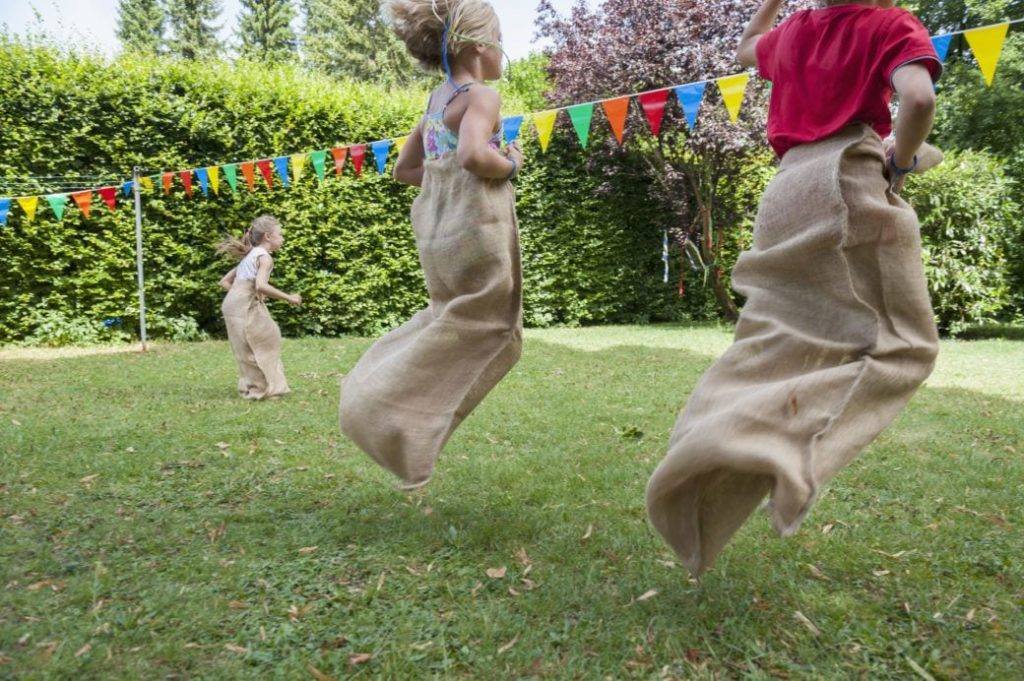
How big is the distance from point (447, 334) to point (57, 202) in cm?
925

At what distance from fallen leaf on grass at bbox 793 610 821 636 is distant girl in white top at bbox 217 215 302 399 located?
5.47 meters

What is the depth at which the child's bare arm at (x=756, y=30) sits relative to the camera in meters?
2.87

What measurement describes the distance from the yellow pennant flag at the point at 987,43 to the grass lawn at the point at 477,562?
Answer: 261 cm

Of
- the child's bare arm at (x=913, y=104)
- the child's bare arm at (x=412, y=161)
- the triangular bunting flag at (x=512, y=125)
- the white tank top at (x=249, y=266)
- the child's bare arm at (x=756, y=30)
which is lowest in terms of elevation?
the white tank top at (x=249, y=266)

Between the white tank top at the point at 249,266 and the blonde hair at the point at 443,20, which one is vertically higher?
the blonde hair at the point at 443,20

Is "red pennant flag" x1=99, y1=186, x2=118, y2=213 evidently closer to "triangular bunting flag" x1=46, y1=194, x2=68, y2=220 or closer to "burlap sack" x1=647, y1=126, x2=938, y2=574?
"triangular bunting flag" x1=46, y1=194, x2=68, y2=220

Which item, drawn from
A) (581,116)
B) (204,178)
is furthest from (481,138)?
(204,178)

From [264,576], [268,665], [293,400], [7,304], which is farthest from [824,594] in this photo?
[7,304]

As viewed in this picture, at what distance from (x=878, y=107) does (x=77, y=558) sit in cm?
374

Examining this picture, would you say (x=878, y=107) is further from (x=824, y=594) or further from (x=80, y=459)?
(x=80, y=459)

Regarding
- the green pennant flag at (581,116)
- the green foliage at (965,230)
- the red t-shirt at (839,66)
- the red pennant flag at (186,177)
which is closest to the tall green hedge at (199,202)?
the red pennant flag at (186,177)

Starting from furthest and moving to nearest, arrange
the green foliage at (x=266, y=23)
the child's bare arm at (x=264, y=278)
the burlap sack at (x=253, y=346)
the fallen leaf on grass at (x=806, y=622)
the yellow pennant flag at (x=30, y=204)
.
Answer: the green foliage at (x=266, y=23)
the yellow pennant flag at (x=30, y=204)
the child's bare arm at (x=264, y=278)
the burlap sack at (x=253, y=346)
the fallen leaf on grass at (x=806, y=622)

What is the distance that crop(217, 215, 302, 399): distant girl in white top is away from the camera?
7074 mm

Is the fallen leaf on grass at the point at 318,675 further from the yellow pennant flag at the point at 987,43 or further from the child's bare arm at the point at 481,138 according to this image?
the yellow pennant flag at the point at 987,43
